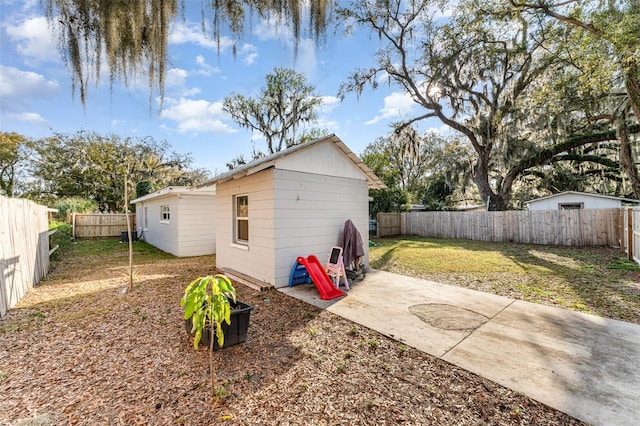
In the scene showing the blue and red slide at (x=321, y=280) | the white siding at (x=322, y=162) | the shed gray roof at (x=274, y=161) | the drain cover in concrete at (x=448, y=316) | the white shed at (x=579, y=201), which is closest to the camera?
the drain cover in concrete at (x=448, y=316)

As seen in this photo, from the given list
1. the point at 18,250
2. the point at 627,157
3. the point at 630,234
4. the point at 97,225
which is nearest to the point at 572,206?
the point at 627,157

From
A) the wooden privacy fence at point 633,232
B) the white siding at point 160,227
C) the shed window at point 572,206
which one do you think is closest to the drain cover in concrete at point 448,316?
the wooden privacy fence at point 633,232

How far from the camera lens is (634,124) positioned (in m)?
12.2

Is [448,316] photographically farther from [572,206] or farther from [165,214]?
[572,206]

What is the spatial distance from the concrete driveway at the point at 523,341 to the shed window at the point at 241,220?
2.08 m

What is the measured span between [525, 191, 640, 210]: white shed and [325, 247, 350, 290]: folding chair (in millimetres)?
14513

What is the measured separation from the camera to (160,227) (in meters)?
11.8

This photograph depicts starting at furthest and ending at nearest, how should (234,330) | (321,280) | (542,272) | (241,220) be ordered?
(542,272)
(241,220)
(321,280)
(234,330)

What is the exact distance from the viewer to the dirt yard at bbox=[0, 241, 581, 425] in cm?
207

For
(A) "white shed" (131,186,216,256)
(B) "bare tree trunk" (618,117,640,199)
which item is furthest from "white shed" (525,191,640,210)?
(A) "white shed" (131,186,216,256)

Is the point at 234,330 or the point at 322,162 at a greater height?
the point at 322,162

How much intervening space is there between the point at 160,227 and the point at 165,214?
762mm

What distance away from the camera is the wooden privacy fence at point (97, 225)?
14703mm

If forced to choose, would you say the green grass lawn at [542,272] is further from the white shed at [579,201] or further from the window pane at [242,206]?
the white shed at [579,201]
